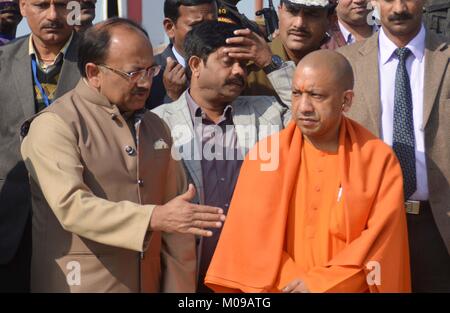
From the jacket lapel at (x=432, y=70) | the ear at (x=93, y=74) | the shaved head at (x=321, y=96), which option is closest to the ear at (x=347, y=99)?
the shaved head at (x=321, y=96)

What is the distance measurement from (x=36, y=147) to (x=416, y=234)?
7.07 feet

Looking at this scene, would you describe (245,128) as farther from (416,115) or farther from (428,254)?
(428,254)

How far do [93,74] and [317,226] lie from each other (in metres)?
1.33

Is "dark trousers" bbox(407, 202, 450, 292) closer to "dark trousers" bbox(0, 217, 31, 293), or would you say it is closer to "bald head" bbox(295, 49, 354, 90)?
"bald head" bbox(295, 49, 354, 90)

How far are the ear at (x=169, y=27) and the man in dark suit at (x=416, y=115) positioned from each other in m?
1.33

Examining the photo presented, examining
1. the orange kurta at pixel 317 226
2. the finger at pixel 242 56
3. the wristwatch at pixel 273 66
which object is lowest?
the orange kurta at pixel 317 226

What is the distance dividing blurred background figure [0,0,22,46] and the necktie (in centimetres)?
309

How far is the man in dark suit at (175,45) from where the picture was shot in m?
6.55

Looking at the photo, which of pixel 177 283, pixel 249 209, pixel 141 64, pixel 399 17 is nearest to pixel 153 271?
pixel 177 283

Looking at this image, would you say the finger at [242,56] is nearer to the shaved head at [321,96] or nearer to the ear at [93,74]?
the shaved head at [321,96]

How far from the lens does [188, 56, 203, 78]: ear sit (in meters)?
6.21

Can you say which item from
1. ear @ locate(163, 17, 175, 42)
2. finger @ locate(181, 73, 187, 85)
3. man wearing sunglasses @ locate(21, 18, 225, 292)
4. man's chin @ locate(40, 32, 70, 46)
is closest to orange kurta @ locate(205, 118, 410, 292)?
man wearing sunglasses @ locate(21, 18, 225, 292)
